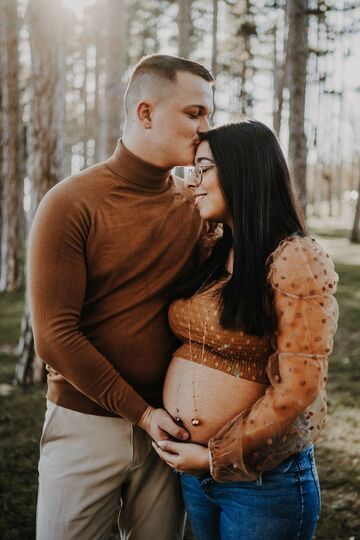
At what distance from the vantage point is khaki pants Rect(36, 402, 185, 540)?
2.29m

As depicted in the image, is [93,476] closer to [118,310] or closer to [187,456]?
[187,456]

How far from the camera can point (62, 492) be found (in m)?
2.29

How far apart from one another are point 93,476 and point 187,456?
0.52 meters

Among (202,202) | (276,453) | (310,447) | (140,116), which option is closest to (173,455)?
(276,453)

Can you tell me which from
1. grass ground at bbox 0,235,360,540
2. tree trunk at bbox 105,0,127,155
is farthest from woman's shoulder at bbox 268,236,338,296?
tree trunk at bbox 105,0,127,155

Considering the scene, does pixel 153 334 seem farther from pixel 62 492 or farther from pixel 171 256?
pixel 62 492

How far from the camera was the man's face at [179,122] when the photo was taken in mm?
2400

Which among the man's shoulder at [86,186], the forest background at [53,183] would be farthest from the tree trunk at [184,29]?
the man's shoulder at [86,186]

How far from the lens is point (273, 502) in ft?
6.56

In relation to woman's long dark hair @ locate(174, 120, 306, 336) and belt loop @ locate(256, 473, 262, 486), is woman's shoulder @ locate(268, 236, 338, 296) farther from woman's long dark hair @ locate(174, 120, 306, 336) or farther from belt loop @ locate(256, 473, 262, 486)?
belt loop @ locate(256, 473, 262, 486)

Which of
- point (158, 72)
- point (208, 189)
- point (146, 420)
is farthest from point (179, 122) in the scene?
point (146, 420)

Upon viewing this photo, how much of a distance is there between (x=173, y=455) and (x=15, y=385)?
4.73 m

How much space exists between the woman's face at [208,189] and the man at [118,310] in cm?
22

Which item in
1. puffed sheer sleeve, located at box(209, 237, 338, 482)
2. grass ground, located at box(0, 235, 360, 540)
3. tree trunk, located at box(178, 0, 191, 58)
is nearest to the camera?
puffed sheer sleeve, located at box(209, 237, 338, 482)
